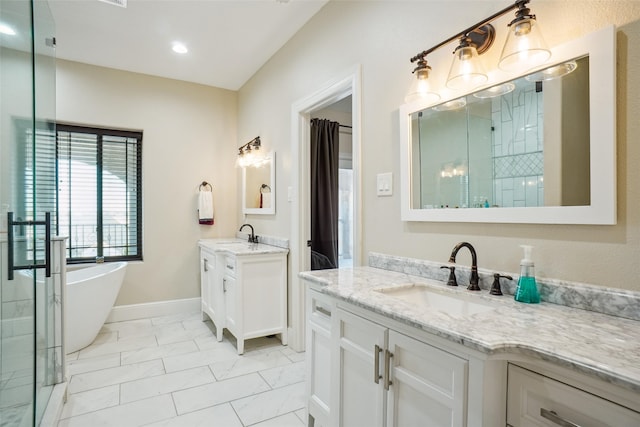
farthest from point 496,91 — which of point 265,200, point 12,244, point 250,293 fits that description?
point 265,200

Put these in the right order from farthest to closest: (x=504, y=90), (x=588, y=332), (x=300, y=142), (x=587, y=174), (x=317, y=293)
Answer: (x=300, y=142) < (x=317, y=293) < (x=504, y=90) < (x=587, y=174) < (x=588, y=332)

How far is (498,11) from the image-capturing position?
4.71 ft

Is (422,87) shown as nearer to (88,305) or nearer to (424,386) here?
(424,386)

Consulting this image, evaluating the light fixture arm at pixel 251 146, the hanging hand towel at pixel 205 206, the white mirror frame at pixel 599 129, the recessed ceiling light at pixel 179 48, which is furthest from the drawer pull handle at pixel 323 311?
the recessed ceiling light at pixel 179 48

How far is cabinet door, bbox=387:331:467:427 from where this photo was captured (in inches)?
38.6

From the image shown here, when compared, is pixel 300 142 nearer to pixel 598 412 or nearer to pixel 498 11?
pixel 498 11

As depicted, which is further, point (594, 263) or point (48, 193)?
point (48, 193)

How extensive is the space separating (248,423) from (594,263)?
1.90 metres

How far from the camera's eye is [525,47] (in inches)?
49.0

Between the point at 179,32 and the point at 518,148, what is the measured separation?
3.01m

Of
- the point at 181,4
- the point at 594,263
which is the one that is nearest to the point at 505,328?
the point at 594,263

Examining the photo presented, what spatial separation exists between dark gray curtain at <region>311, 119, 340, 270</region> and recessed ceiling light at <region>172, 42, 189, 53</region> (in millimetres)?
1557

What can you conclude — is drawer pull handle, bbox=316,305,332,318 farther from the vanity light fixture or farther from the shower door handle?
the shower door handle

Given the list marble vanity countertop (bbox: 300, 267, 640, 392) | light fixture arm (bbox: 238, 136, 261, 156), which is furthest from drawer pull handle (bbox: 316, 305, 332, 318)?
light fixture arm (bbox: 238, 136, 261, 156)
